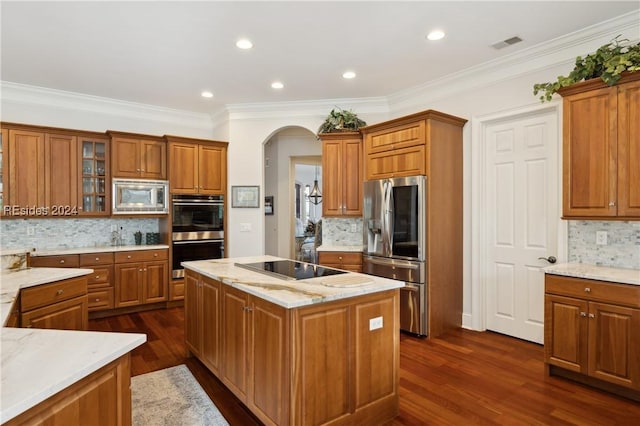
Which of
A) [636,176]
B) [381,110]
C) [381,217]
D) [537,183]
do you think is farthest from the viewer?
[381,110]

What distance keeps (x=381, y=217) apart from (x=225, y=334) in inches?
92.2

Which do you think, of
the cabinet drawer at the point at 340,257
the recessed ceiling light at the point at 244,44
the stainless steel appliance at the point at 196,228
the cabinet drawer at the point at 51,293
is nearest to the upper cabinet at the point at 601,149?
the cabinet drawer at the point at 340,257

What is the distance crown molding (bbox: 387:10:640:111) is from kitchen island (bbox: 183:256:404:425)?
286cm

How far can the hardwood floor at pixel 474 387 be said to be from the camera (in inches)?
95.3

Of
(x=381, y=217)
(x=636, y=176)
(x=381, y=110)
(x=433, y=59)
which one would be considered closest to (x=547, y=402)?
(x=636, y=176)

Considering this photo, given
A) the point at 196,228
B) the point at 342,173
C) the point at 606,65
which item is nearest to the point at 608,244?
the point at 606,65

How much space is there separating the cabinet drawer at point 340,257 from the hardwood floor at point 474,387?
108 cm

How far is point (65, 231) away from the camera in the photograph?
498 cm

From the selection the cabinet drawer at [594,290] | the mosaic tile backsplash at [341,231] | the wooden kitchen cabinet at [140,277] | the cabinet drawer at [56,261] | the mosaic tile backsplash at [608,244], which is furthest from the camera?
the mosaic tile backsplash at [341,231]

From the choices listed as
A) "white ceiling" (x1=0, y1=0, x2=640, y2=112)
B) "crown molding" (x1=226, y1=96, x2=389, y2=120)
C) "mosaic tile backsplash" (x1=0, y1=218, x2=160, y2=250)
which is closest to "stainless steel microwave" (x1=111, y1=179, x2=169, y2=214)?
"mosaic tile backsplash" (x1=0, y1=218, x2=160, y2=250)

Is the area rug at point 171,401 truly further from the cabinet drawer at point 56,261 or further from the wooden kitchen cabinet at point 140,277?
the cabinet drawer at point 56,261

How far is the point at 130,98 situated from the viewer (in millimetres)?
5191

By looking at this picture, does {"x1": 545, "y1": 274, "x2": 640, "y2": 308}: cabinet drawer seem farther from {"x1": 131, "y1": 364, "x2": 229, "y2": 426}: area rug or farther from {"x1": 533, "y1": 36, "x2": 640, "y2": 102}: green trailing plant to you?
{"x1": 131, "y1": 364, "x2": 229, "y2": 426}: area rug

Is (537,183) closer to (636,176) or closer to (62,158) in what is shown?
(636,176)
